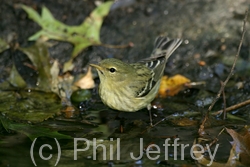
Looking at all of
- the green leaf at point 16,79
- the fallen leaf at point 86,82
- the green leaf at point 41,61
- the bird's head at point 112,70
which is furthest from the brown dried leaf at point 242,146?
the green leaf at point 16,79

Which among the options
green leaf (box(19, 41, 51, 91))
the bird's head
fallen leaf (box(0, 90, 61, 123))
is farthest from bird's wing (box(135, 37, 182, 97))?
green leaf (box(19, 41, 51, 91))

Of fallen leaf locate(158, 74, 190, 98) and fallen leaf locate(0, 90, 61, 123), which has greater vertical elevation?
fallen leaf locate(158, 74, 190, 98)

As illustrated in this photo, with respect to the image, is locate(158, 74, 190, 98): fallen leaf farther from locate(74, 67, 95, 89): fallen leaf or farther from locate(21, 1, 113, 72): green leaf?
locate(21, 1, 113, 72): green leaf

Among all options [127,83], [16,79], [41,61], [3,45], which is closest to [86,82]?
[41,61]

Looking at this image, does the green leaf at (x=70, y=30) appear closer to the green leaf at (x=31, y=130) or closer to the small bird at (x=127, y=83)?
the small bird at (x=127, y=83)

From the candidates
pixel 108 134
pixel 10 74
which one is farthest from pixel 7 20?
pixel 108 134

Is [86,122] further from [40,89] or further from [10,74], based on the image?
[10,74]
